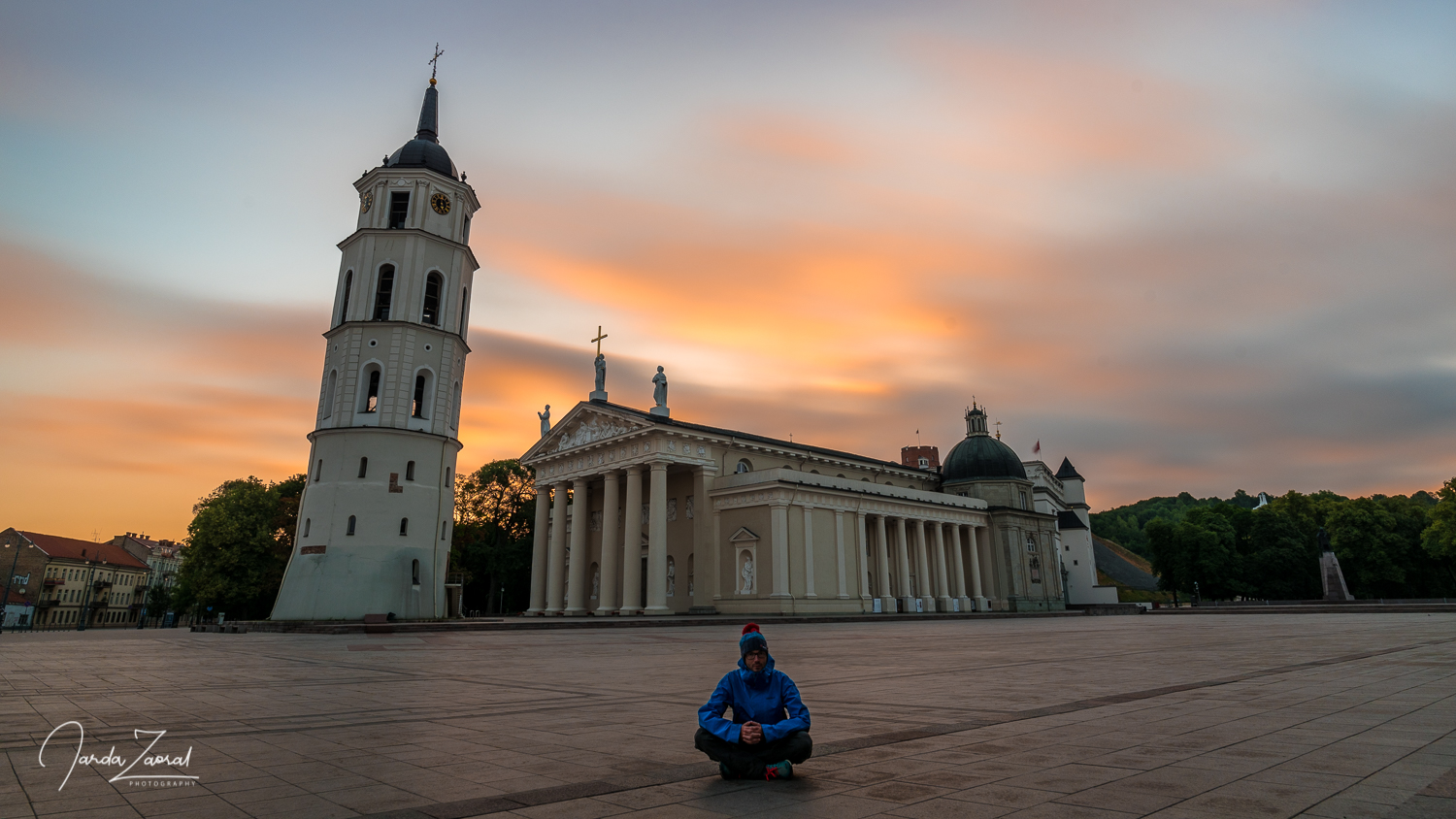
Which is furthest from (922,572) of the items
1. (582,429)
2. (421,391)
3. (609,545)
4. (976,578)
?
(421,391)

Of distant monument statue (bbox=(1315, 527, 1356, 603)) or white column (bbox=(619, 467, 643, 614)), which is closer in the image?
white column (bbox=(619, 467, 643, 614))

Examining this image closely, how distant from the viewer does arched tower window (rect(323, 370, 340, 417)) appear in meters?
36.6

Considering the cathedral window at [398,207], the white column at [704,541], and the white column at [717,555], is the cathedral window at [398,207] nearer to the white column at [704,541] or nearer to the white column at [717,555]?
the white column at [704,541]

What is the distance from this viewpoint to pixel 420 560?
3559cm

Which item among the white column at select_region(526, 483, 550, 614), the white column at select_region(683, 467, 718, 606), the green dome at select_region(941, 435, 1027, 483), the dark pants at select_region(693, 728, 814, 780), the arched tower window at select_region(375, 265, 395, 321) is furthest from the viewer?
the green dome at select_region(941, 435, 1027, 483)

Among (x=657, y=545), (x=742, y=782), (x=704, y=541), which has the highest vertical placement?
(x=704, y=541)

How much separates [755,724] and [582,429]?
50.7m

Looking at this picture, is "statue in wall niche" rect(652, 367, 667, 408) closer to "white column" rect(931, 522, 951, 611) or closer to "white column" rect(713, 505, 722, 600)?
"white column" rect(713, 505, 722, 600)

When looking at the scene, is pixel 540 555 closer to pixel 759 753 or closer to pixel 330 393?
pixel 330 393

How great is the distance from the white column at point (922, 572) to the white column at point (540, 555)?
28141 millimetres

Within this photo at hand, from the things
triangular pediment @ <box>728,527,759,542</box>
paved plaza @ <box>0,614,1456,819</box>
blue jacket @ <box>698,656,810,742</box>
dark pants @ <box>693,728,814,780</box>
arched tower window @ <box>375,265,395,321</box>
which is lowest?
paved plaza @ <box>0,614,1456,819</box>

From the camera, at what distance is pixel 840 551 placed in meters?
50.5

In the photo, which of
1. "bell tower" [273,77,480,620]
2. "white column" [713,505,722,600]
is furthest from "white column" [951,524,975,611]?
"bell tower" [273,77,480,620]

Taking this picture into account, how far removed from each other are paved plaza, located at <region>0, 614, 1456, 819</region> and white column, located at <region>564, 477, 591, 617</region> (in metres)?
39.9
